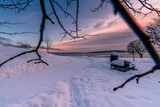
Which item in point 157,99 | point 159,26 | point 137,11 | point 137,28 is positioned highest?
point 159,26

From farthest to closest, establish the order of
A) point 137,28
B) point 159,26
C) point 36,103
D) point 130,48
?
1. point 130,48
2. point 159,26
3. point 36,103
4. point 137,28

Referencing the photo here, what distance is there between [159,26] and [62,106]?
84.2 feet

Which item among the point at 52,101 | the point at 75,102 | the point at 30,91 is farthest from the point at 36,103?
the point at 30,91

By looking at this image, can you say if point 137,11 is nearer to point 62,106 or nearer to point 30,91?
point 62,106

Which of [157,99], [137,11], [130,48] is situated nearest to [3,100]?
[157,99]

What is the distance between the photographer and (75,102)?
930 centimetres

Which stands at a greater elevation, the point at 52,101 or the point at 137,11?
the point at 137,11

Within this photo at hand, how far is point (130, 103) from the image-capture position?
9.07m

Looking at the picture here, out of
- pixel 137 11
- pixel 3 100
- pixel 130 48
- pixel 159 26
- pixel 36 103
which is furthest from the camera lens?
pixel 130 48

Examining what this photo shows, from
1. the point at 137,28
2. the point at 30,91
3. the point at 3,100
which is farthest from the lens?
the point at 30,91

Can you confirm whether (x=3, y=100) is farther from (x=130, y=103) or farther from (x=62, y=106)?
(x=130, y=103)

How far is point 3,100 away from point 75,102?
3.27m

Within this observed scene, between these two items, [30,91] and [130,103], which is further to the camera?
[30,91]

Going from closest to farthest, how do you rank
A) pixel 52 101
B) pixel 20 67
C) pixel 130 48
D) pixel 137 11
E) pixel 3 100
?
pixel 137 11
pixel 52 101
pixel 3 100
pixel 20 67
pixel 130 48
